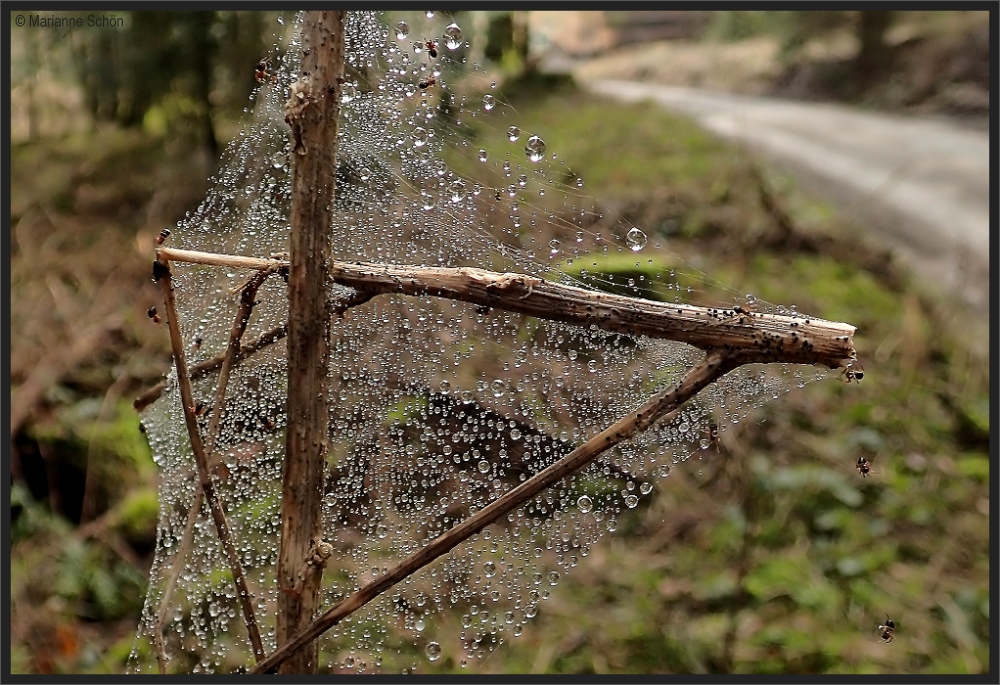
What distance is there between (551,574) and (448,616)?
189mm

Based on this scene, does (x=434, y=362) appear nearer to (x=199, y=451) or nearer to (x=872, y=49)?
(x=199, y=451)

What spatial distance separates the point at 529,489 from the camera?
519mm

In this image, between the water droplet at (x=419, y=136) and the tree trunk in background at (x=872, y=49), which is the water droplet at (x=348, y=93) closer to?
the water droplet at (x=419, y=136)

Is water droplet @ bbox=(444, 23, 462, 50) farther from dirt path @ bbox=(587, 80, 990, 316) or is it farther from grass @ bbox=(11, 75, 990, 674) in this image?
dirt path @ bbox=(587, 80, 990, 316)

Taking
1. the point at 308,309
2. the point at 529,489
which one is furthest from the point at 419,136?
the point at 529,489

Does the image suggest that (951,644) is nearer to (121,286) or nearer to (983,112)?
(121,286)

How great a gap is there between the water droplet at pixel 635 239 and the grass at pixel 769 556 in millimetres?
237

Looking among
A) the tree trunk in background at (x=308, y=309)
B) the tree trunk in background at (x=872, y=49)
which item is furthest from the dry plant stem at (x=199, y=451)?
the tree trunk in background at (x=872, y=49)

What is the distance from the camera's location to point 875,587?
5.41 feet

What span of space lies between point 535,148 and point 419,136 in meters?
0.12

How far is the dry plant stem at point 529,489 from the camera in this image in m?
0.52

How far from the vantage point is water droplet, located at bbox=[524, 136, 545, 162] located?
55 centimetres

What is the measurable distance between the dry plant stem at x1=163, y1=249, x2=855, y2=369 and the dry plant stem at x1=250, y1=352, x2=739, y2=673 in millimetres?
20

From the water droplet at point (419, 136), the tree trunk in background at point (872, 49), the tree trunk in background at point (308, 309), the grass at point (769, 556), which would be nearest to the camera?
the tree trunk in background at point (308, 309)
